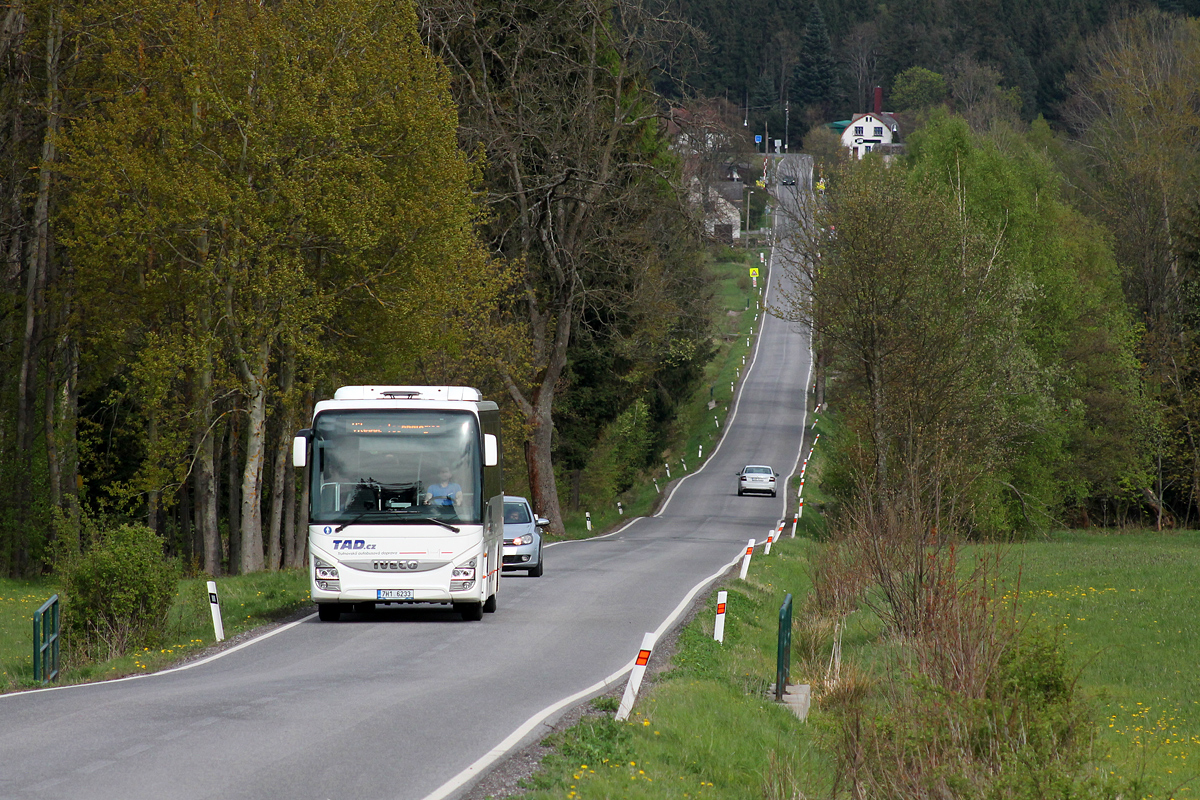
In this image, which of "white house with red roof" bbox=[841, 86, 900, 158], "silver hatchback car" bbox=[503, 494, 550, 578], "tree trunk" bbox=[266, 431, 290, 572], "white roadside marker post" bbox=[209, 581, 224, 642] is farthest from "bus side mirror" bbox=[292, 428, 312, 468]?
"white house with red roof" bbox=[841, 86, 900, 158]

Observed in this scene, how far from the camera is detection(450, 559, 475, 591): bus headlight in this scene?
16906 mm

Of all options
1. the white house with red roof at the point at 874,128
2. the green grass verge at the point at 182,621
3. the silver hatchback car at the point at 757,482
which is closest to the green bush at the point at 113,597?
the green grass verge at the point at 182,621

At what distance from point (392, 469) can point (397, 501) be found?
44 centimetres

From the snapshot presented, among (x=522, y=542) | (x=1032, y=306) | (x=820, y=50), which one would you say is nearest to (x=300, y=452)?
(x=522, y=542)

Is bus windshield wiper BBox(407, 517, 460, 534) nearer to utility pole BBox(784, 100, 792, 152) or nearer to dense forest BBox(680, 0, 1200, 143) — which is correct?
dense forest BBox(680, 0, 1200, 143)

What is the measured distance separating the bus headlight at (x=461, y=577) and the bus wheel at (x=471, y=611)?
653 millimetres

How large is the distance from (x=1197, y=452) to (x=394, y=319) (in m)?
36.5

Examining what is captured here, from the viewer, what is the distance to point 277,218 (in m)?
27.4

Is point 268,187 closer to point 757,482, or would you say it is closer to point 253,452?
point 253,452

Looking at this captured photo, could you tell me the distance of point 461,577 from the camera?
1694 centimetres

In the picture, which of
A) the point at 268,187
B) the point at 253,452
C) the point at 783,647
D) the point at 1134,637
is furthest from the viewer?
the point at 253,452

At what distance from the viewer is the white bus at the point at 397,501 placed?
1677cm

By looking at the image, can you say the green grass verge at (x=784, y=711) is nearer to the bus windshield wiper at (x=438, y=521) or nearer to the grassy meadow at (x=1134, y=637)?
the grassy meadow at (x=1134, y=637)

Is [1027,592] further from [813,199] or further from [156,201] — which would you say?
[156,201]
